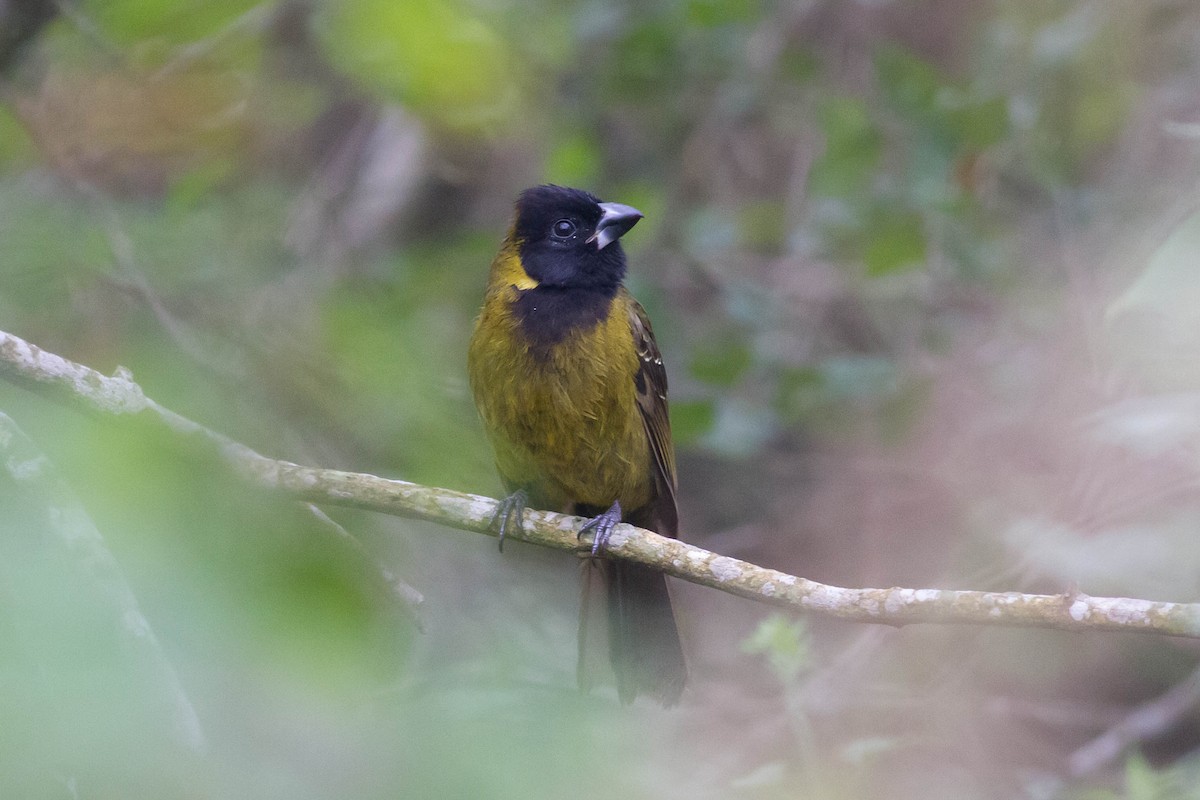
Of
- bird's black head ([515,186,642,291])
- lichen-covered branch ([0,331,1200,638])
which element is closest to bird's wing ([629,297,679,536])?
bird's black head ([515,186,642,291])

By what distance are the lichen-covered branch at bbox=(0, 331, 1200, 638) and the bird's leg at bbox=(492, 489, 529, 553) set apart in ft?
0.33

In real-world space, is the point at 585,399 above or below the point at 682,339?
below

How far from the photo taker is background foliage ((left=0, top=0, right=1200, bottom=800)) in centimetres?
127

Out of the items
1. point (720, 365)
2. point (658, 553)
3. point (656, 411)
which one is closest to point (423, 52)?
point (658, 553)

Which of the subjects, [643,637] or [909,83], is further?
[909,83]

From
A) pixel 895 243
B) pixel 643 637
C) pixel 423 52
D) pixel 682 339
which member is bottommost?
pixel 643 637

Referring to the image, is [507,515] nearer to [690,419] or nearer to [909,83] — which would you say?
[690,419]

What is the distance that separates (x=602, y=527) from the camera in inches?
119

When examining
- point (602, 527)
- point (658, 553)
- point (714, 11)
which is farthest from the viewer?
point (714, 11)

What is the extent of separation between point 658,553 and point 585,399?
674 millimetres

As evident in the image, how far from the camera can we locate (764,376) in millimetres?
4879

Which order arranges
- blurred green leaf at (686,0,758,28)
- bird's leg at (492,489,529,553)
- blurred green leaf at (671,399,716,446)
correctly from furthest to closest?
1. blurred green leaf at (686,0,758,28)
2. blurred green leaf at (671,399,716,446)
3. bird's leg at (492,489,529,553)

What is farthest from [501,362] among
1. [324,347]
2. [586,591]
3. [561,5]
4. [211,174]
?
[561,5]

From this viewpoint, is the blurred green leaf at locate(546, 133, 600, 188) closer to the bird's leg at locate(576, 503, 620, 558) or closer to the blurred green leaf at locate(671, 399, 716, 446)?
the blurred green leaf at locate(671, 399, 716, 446)
